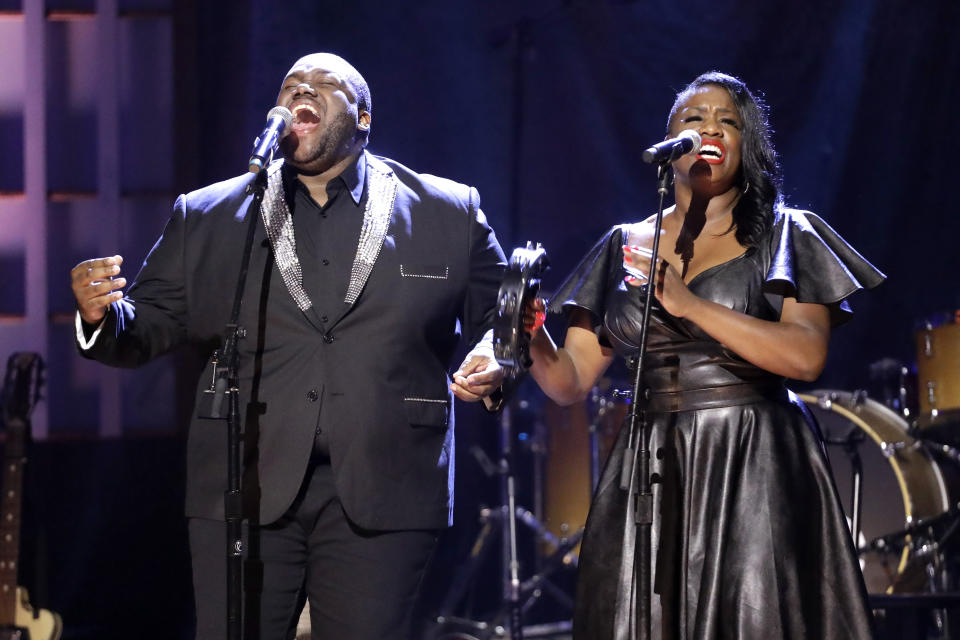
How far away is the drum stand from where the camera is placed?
589 cm

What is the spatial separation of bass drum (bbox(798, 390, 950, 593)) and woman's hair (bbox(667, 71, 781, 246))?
9.41 ft

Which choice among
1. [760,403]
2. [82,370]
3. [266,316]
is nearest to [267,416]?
[266,316]

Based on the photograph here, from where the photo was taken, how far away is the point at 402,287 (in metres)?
2.96

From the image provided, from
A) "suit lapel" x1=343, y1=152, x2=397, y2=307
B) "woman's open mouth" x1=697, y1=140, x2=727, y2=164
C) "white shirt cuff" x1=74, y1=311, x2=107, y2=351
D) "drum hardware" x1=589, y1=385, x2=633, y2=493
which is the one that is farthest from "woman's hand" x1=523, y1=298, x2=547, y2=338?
"drum hardware" x1=589, y1=385, x2=633, y2=493

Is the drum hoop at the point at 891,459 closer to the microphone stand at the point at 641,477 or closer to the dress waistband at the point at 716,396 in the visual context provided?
the dress waistband at the point at 716,396

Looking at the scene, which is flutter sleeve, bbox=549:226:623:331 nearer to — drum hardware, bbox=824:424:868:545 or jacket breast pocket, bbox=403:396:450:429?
jacket breast pocket, bbox=403:396:450:429

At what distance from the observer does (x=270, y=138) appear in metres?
2.75

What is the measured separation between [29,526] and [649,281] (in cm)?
381

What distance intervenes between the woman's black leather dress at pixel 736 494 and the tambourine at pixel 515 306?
385mm

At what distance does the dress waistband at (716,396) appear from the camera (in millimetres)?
2764

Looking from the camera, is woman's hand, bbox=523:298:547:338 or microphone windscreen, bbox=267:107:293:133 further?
microphone windscreen, bbox=267:107:293:133

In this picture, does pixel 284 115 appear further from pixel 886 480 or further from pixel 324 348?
pixel 886 480

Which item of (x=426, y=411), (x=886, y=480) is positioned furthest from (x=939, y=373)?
(x=426, y=411)

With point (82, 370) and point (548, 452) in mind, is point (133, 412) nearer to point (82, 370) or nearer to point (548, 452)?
point (82, 370)
